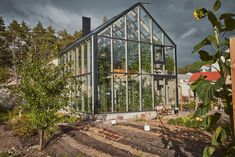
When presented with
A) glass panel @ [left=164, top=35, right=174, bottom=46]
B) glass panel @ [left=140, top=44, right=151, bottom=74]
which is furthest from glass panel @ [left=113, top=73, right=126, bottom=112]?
glass panel @ [left=164, top=35, right=174, bottom=46]

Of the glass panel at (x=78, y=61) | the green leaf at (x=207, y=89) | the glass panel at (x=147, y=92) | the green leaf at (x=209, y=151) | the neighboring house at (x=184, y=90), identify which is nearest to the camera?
the green leaf at (x=207, y=89)

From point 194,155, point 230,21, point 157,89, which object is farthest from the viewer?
point 157,89

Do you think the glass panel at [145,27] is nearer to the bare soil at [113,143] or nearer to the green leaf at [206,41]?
the bare soil at [113,143]

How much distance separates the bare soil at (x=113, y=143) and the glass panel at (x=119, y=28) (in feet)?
18.3

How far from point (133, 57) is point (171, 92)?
11.4ft

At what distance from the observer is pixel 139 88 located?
46.0ft

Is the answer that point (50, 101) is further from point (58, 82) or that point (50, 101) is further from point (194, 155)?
point (194, 155)

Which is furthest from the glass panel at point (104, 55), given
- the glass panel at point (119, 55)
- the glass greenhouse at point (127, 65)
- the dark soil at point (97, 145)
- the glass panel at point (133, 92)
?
the dark soil at point (97, 145)

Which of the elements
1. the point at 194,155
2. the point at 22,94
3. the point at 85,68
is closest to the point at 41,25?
the point at 85,68

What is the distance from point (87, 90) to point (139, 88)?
8.66 feet

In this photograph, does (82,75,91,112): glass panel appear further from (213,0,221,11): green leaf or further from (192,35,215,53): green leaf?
(213,0,221,11): green leaf

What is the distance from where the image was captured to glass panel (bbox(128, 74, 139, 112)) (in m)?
13.7

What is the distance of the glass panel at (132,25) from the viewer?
14.4 meters

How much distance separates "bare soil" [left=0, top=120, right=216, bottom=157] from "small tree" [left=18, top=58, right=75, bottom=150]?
0.82 meters
